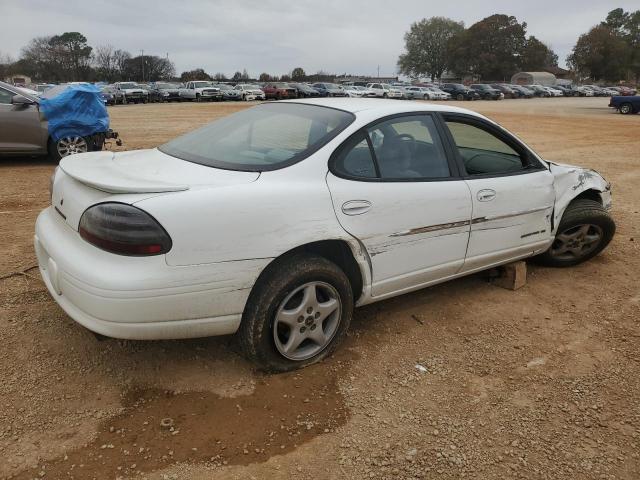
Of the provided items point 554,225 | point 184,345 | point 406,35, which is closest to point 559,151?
point 554,225

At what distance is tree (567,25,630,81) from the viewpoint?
274 ft

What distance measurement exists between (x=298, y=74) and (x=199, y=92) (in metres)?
55.7

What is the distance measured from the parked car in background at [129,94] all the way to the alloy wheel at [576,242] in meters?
35.9

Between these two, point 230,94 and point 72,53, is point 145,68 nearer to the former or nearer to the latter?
point 72,53

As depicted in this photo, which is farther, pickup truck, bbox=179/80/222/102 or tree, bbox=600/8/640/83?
tree, bbox=600/8/640/83

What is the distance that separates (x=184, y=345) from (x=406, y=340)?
137cm

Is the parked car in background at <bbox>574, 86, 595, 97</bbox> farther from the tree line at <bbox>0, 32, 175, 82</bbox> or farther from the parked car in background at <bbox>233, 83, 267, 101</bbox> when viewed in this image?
the tree line at <bbox>0, 32, 175, 82</bbox>

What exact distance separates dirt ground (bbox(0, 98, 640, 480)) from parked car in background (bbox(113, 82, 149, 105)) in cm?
3515

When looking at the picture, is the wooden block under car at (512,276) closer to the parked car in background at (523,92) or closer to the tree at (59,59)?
the parked car in background at (523,92)

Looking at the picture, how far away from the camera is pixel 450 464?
7.57ft

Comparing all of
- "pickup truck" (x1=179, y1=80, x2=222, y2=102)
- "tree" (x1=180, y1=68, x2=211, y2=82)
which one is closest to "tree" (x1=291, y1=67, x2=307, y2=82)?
"tree" (x1=180, y1=68, x2=211, y2=82)

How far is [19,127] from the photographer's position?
855 cm

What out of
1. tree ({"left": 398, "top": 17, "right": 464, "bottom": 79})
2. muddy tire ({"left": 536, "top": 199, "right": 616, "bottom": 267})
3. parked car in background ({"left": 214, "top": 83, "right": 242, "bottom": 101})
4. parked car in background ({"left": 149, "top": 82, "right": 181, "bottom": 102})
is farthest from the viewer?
tree ({"left": 398, "top": 17, "right": 464, "bottom": 79})

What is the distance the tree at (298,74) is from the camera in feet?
286
